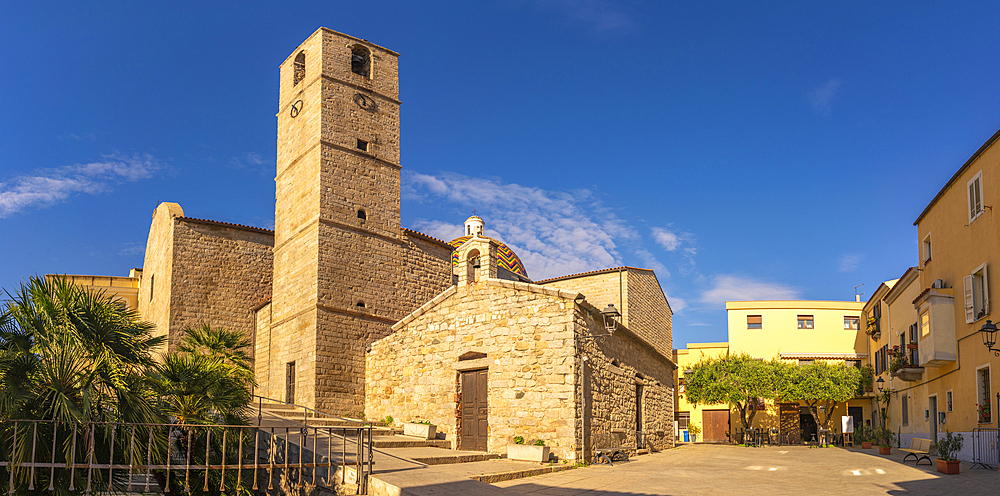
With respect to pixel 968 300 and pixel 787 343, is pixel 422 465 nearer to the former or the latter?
pixel 968 300

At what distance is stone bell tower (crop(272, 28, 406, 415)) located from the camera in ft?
68.4

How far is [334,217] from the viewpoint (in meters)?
21.8

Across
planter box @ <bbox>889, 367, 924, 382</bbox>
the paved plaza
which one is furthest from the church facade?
planter box @ <bbox>889, 367, 924, 382</bbox>

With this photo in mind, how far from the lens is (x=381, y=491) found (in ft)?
34.1

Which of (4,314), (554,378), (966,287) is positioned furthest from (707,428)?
(4,314)

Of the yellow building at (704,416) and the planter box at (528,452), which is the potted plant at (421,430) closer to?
the planter box at (528,452)

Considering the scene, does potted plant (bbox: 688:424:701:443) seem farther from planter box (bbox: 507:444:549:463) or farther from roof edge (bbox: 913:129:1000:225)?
planter box (bbox: 507:444:549:463)

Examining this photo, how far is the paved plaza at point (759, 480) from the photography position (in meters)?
11.0

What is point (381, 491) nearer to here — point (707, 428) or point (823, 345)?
point (707, 428)

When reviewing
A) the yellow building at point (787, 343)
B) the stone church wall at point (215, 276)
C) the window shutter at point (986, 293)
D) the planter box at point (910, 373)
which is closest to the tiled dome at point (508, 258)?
the stone church wall at point (215, 276)

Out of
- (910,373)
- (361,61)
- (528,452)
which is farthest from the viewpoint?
(361,61)

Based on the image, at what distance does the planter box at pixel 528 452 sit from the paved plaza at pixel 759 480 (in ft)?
2.53

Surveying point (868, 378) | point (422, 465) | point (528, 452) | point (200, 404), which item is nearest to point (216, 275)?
point (200, 404)

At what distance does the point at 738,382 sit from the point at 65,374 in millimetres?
29194
